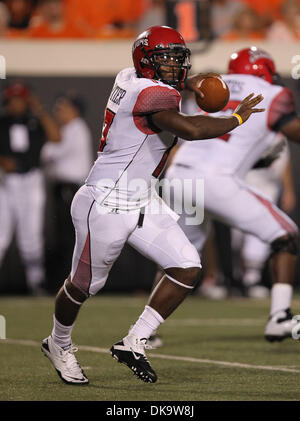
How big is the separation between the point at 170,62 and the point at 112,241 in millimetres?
873

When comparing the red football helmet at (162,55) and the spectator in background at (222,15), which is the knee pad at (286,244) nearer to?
the red football helmet at (162,55)

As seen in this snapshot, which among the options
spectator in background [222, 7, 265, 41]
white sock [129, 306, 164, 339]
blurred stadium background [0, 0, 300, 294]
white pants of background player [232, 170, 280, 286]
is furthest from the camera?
spectator in background [222, 7, 265, 41]

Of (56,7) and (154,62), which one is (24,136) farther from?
(154,62)

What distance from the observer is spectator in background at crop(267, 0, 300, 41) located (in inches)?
428

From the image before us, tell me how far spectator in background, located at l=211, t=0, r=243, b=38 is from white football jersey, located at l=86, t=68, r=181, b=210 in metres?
6.55

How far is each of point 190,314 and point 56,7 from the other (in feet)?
14.7

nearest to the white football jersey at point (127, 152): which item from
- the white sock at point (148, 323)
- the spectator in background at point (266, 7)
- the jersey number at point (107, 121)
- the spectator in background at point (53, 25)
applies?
the jersey number at point (107, 121)

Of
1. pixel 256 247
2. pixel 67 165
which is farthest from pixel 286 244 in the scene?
pixel 67 165

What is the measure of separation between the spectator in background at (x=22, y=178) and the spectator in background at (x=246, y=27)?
8.19 feet

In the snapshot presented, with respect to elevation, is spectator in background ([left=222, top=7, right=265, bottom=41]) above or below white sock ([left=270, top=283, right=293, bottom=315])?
above

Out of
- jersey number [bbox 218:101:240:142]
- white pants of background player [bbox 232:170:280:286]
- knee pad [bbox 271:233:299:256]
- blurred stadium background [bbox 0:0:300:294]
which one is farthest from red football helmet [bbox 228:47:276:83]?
white pants of background player [bbox 232:170:280:286]

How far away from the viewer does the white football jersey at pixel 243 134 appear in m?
6.02

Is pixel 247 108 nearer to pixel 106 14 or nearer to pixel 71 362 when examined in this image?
pixel 71 362

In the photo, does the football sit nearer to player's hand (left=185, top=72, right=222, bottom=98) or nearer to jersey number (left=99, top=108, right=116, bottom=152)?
player's hand (left=185, top=72, right=222, bottom=98)
